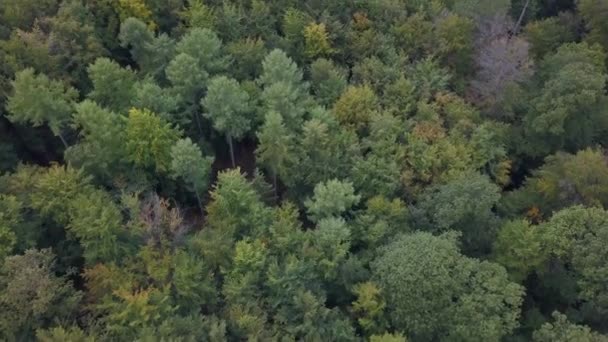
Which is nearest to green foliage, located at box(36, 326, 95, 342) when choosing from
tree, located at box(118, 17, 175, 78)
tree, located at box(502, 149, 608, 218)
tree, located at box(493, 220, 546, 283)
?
tree, located at box(118, 17, 175, 78)

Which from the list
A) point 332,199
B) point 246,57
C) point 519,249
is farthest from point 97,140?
point 519,249

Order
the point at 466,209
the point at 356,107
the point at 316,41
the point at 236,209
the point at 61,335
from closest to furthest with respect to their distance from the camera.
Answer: the point at 61,335 → the point at 466,209 → the point at 236,209 → the point at 356,107 → the point at 316,41

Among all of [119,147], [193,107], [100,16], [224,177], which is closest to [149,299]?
[224,177]

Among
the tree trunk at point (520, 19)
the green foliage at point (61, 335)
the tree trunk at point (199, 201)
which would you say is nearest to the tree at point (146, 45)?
the tree trunk at point (199, 201)

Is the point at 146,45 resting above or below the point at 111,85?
above

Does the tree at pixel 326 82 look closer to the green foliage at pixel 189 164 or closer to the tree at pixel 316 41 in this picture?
the tree at pixel 316 41

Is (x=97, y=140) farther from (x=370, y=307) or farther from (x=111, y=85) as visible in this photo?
(x=370, y=307)
